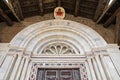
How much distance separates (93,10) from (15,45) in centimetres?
268

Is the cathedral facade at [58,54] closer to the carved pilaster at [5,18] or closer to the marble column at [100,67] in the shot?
the marble column at [100,67]

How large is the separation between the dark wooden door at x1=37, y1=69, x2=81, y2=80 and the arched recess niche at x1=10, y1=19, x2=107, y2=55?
68 cm

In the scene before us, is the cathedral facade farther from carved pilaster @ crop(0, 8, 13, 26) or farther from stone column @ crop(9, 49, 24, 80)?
carved pilaster @ crop(0, 8, 13, 26)

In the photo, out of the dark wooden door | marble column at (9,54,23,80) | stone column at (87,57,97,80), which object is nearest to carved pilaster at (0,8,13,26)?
marble column at (9,54,23,80)

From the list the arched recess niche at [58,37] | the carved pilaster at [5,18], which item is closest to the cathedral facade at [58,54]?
the arched recess niche at [58,37]

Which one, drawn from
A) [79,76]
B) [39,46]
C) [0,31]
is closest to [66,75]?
[79,76]

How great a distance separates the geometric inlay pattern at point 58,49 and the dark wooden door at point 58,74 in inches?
28.7

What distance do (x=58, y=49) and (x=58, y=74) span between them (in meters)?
0.98

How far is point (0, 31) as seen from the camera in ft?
16.8

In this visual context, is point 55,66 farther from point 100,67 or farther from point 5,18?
point 5,18

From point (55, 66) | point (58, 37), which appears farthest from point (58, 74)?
point (58, 37)

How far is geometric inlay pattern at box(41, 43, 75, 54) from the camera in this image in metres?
5.05

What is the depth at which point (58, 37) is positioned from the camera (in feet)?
17.4

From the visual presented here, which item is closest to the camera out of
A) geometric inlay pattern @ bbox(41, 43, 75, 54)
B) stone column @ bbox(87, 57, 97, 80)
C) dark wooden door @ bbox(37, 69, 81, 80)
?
stone column @ bbox(87, 57, 97, 80)
